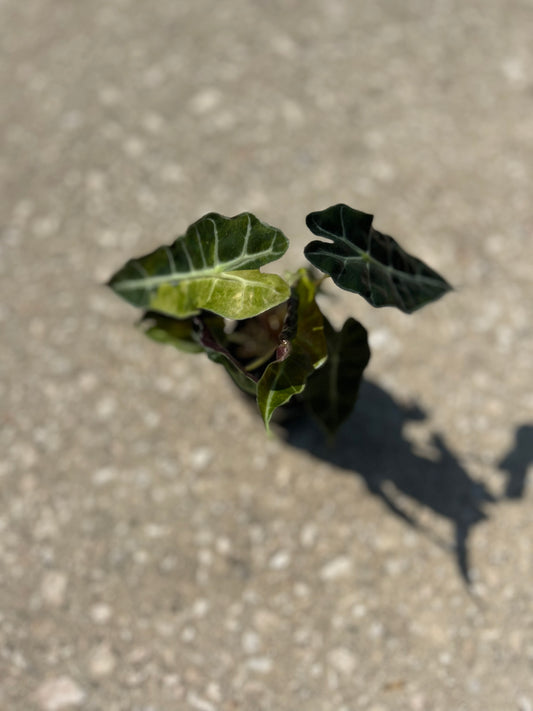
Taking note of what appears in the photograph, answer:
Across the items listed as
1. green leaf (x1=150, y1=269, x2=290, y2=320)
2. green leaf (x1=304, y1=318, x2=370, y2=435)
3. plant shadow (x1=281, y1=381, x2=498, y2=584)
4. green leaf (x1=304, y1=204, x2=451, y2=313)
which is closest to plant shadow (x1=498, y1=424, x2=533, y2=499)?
plant shadow (x1=281, y1=381, x2=498, y2=584)

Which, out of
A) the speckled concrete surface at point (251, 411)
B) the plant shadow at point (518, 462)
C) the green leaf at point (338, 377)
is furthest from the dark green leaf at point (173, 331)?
the plant shadow at point (518, 462)

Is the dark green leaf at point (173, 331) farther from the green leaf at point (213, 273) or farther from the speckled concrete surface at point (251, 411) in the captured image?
the speckled concrete surface at point (251, 411)

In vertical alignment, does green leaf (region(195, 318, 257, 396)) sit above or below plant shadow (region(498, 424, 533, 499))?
above

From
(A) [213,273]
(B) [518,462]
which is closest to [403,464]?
(B) [518,462]

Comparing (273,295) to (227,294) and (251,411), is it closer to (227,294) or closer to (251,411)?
(227,294)

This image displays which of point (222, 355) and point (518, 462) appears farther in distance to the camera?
point (518, 462)

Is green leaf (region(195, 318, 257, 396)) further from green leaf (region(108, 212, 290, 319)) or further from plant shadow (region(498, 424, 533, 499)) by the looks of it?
plant shadow (region(498, 424, 533, 499))
